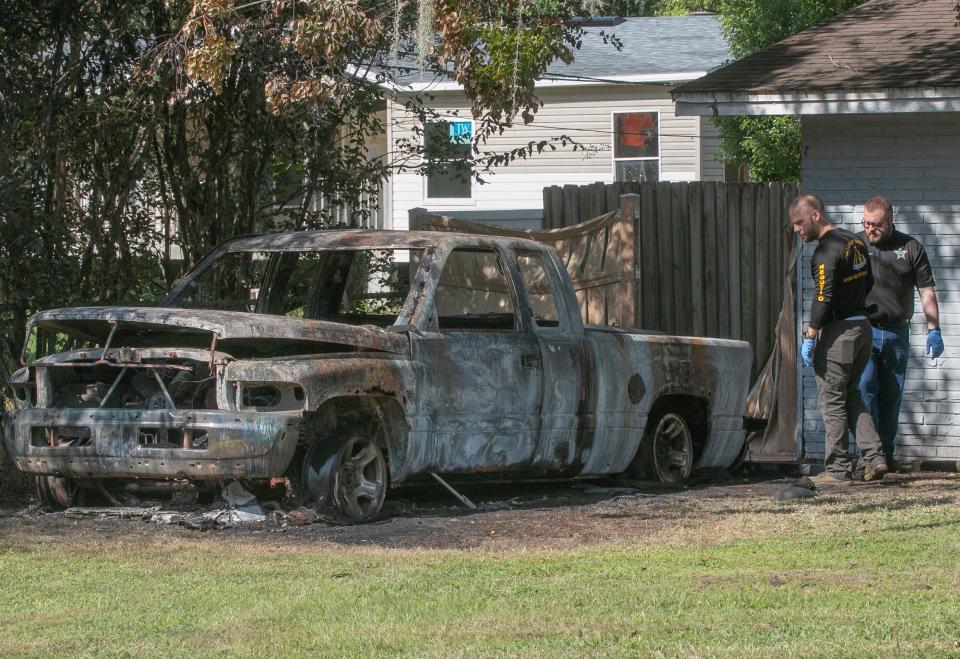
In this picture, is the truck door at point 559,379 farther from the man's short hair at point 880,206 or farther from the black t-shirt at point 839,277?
the man's short hair at point 880,206

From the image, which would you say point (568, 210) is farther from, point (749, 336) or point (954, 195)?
point (954, 195)

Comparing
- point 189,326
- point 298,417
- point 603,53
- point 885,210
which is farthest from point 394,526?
point 603,53

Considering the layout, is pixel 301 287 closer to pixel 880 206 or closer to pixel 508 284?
pixel 508 284

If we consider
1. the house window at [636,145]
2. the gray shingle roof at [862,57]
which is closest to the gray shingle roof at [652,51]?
the house window at [636,145]

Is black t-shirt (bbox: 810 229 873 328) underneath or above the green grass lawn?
above

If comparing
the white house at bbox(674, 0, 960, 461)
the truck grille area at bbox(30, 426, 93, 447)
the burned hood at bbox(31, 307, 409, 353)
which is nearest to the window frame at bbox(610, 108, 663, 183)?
the white house at bbox(674, 0, 960, 461)

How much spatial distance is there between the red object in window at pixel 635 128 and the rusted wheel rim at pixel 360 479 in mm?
16885

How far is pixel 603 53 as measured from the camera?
2556 centimetres

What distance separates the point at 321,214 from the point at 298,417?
4705 mm

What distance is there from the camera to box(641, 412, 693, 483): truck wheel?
10547 mm

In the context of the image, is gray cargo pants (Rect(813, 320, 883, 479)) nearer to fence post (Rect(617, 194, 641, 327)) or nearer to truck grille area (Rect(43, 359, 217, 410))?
fence post (Rect(617, 194, 641, 327))

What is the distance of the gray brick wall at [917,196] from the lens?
1138 cm

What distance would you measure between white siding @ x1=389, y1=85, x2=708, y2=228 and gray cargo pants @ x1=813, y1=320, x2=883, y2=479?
47.4 ft

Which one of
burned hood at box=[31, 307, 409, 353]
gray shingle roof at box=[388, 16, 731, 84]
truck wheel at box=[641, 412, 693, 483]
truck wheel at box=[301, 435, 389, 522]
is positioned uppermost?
gray shingle roof at box=[388, 16, 731, 84]
